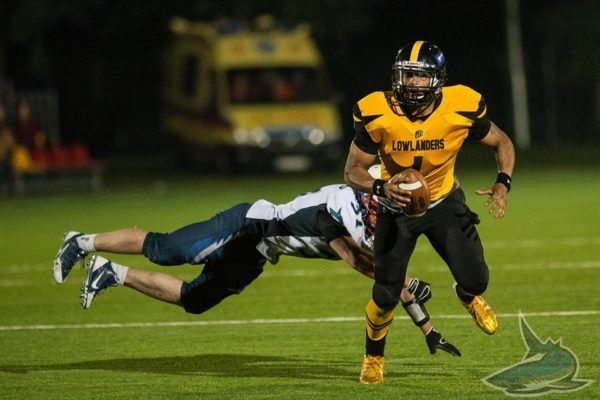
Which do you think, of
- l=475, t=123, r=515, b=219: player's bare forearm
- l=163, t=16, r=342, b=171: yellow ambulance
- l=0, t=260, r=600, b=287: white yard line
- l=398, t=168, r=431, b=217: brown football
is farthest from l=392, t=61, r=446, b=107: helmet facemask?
l=163, t=16, r=342, b=171: yellow ambulance

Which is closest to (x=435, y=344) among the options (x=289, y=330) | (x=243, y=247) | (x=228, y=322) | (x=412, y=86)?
(x=243, y=247)

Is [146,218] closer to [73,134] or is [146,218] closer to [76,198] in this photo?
[76,198]

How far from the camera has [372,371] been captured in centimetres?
872

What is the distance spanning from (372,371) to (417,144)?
1338 mm

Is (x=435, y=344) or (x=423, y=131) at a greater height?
(x=423, y=131)

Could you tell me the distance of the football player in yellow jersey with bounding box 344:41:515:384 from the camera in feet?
28.1

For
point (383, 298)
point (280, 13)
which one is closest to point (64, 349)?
point (383, 298)

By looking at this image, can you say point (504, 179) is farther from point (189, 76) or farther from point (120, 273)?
point (189, 76)

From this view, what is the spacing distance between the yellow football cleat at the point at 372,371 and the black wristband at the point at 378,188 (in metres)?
0.99

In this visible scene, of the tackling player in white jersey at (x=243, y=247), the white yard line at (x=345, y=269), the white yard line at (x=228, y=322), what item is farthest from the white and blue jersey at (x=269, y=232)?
the white yard line at (x=345, y=269)

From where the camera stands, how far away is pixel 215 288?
9.66 meters

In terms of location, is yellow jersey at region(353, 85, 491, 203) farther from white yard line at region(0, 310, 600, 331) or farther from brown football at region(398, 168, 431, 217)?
white yard line at region(0, 310, 600, 331)

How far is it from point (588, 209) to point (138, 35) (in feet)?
65.6

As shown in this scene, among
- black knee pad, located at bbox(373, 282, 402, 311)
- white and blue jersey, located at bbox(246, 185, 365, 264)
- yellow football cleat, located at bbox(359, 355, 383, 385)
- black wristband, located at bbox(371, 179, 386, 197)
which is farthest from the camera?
white and blue jersey, located at bbox(246, 185, 365, 264)
